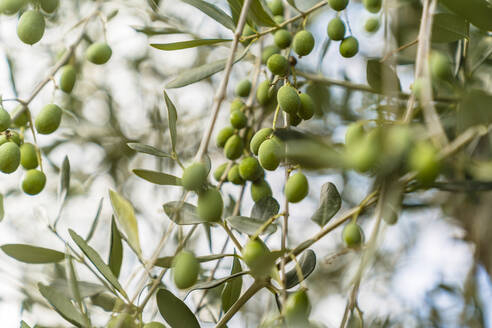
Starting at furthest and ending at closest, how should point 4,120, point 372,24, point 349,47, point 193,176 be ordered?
point 372,24, point 349,47, point 4,120, point 193,176

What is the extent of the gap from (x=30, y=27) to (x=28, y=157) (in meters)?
0.23

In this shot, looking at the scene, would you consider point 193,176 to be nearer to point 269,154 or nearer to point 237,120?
point 269,154

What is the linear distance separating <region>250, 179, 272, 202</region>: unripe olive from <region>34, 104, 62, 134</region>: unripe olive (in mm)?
377

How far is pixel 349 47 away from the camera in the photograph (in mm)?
899

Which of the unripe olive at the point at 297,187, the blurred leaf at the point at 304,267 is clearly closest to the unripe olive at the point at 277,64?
the unripe olive at the point at 297,187

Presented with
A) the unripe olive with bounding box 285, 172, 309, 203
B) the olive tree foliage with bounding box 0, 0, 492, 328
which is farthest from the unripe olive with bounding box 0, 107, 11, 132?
the unripe olive with bounding box 285, 172, 309, 203

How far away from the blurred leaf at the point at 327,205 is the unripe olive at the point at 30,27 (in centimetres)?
55

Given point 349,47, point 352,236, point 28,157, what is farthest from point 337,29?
point 28,157

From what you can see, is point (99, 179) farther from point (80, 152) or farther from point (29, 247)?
point (29, 247)

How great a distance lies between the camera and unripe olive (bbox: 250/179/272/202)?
87 centimetres

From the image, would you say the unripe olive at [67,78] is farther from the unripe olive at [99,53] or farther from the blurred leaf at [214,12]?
the blurred leaf at [214,12]

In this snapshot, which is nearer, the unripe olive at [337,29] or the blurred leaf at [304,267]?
the blurred leaf at [304,267]

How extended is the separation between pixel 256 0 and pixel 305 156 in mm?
448

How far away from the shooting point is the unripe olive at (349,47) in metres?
0.90
